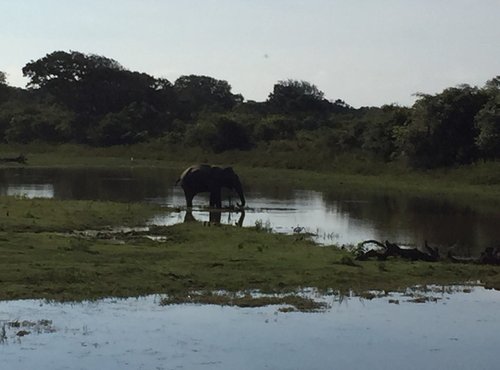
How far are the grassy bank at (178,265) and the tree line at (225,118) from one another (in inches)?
915

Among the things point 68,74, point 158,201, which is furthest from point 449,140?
point 68,74

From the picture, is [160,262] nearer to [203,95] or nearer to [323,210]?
[323,210]

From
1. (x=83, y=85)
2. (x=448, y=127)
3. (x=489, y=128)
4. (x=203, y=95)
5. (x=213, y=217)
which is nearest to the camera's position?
(x=213, y=217)

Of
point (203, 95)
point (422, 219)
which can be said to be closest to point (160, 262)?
point (422, 219)

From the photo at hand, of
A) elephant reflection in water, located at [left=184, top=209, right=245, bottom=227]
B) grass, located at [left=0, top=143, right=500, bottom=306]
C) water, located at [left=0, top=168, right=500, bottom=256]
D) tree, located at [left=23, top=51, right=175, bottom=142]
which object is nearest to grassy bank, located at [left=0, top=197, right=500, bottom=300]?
grass, located at [left=0, top=143, right=500, bottom=306]

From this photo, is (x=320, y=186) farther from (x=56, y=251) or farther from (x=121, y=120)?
(x=121, y=120)

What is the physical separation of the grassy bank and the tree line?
76.3 feet

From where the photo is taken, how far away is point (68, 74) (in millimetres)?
80625

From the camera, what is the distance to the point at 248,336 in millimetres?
10906

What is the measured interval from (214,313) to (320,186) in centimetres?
2893

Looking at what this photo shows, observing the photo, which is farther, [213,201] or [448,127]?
[448,127]

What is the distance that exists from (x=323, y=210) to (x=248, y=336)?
1803 centimetres

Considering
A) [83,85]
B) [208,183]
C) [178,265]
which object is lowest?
[178,265]

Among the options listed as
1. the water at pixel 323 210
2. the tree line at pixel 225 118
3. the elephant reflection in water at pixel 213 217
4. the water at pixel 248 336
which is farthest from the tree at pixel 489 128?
the water at pixel 248 336
